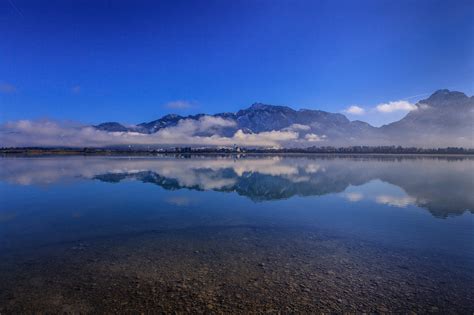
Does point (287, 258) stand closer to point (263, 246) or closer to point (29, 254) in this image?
point (263, 246)

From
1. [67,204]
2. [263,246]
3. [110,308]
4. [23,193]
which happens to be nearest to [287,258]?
[263,246]

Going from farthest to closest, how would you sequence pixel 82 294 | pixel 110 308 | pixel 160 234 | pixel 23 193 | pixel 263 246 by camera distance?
1. pixel 23 193
2. pixel 160 234
3. pixel 263 246
4. pixel 82 294
5. pixel 110 308

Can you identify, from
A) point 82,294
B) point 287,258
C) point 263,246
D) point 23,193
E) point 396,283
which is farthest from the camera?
point 23,193

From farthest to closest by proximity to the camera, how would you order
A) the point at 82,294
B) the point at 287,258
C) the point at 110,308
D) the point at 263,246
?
the point at 263,246 → the point at 287,258 → the point at 82,294 → the point at 110,308

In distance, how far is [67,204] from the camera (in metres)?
30.9

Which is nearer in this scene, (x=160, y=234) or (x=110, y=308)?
(x=110, y=308)

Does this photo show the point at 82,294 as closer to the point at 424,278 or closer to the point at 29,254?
the point at 29,254

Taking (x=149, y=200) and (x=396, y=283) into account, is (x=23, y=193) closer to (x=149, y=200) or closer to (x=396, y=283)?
(x=149, y=200)

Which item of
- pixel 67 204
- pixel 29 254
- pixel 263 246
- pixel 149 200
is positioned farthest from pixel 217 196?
pixel 29 254

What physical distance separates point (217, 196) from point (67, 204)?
1779 centimetres

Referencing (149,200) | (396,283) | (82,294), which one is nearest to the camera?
(82,294)

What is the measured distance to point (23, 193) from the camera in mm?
38156

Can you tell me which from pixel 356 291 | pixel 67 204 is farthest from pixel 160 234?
pixel 67 204

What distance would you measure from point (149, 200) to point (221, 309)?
26059 mm
